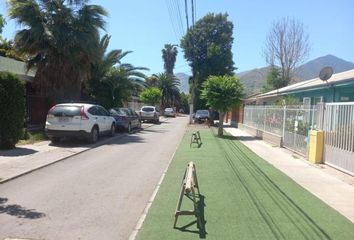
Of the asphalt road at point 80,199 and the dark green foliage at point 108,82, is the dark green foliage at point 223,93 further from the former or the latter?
the asphalt road at point 80,199

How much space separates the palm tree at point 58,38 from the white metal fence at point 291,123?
9.91 meters

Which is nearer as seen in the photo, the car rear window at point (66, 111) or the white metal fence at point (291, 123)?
the white metal fence at point (291, 123)

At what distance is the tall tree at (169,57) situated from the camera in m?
102

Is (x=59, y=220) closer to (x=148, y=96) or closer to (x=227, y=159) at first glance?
(x=227, y=159)

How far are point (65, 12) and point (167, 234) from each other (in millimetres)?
20581

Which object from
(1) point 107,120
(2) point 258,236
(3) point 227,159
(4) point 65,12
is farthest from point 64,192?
(4) point 65,12

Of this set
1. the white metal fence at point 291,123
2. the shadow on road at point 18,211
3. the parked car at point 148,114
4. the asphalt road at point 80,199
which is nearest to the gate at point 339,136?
the white metal fence at point 291,123

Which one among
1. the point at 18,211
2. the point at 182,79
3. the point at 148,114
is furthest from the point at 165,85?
the point at 18,211

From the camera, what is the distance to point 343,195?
9.77m

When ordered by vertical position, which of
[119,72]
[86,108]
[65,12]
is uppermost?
[65,12]

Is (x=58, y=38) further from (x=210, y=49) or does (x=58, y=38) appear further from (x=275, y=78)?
(x=275, y=78)

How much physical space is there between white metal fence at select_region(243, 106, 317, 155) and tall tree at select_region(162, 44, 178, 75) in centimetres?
7659

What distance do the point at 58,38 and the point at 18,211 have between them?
1791cm

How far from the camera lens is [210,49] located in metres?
56.1
